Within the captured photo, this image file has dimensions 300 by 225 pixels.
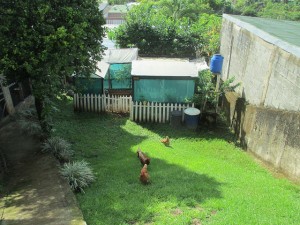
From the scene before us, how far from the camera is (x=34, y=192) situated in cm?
789

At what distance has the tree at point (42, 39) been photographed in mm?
7930

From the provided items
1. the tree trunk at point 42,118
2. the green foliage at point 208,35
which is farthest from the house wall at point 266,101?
the tree trunk at point 42,118

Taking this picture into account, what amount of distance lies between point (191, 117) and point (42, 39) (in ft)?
22.1

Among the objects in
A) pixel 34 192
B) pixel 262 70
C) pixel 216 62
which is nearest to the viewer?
pixel 34 192

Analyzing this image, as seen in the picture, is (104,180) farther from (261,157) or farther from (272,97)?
(272,97)

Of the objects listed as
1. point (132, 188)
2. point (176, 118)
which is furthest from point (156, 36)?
point (132, 188)

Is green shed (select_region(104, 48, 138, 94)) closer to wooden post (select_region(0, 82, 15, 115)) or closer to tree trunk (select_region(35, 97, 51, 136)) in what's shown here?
wooden post (select_region(0, 82, 15, 115))

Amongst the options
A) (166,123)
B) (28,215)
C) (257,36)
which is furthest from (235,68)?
(28,215)

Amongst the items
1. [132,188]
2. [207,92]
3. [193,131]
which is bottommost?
[193,131]

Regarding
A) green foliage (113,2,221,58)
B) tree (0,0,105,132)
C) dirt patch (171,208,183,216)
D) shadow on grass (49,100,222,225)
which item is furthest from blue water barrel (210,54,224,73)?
dirt patch (171,208,183,216)

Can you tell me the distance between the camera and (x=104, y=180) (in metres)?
8.47

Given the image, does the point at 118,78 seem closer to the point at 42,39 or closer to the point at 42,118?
the point at 42,118

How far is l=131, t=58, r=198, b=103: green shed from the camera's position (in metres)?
13.0

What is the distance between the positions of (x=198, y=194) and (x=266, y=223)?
1672 millimetres
